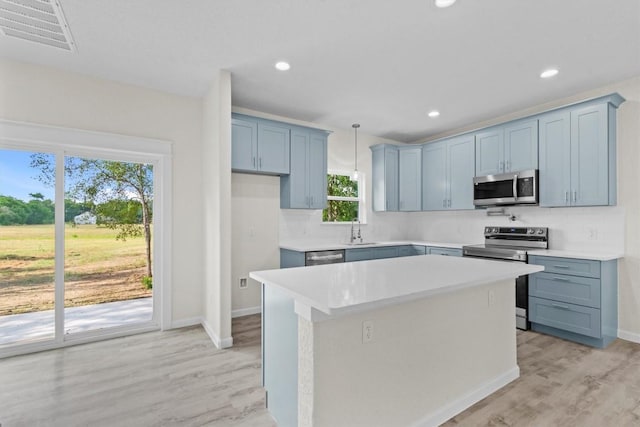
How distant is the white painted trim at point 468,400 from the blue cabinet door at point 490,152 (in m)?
2.62

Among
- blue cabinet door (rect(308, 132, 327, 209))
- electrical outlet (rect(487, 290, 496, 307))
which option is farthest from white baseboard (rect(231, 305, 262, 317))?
electrical outlet (rect(487, 290, 496, 307))

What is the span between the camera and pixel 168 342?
316 centimetres

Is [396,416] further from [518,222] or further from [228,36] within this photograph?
[518,222]

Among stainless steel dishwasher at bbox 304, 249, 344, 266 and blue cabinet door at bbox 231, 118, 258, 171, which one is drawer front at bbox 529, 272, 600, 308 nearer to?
stainless steel dishwasher at bbox 304, 249, 344, 266

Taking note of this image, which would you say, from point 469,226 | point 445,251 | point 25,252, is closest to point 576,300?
point 445,251

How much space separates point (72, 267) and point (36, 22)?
219 centimetres

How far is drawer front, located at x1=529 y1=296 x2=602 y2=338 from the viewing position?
3.03 m

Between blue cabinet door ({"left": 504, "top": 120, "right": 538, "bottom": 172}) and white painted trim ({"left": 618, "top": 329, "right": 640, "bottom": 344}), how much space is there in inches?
76.0

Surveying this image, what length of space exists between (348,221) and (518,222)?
2.38m

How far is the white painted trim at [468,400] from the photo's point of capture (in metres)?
1.86

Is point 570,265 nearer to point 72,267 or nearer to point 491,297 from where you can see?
point 491,297

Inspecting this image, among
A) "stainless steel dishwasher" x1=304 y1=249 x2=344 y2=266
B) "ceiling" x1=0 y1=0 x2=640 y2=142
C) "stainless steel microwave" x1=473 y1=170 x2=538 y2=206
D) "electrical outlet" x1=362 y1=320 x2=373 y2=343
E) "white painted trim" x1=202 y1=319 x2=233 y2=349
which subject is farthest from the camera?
"stainless steel dishwasher" x1=304 y1=249 x2=344 y2=266

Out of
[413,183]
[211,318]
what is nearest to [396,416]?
[211,318]

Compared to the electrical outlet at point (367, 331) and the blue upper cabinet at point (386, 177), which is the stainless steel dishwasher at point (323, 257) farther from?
the electrical outlet at point (367, 331)
